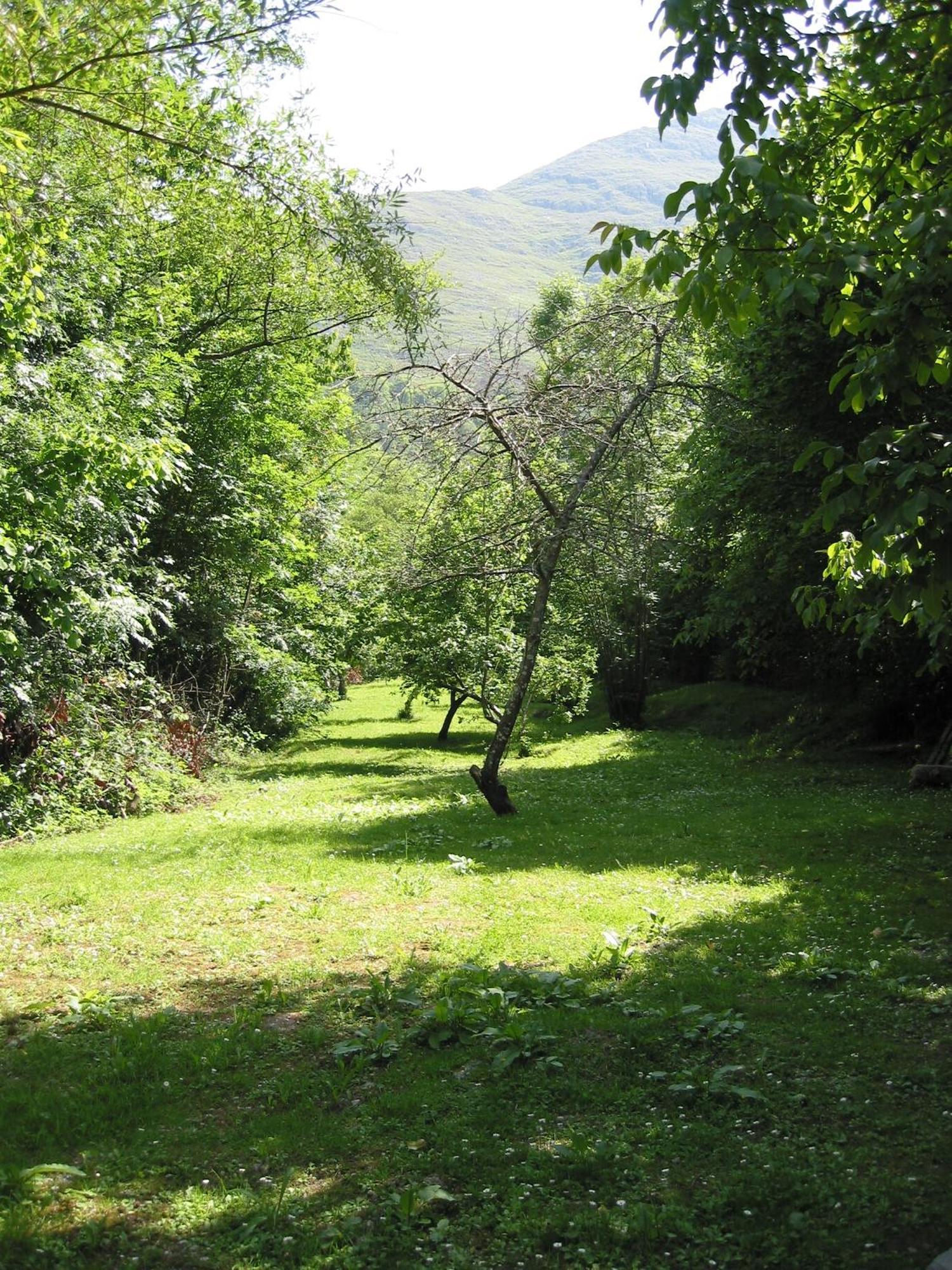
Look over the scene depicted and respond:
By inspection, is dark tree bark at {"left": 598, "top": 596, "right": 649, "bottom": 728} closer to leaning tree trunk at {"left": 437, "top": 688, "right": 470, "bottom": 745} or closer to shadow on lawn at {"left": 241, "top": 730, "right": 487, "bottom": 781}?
shadow on lawn at {"left": 241, "top": 730, "right": 487, "bottom": 781}

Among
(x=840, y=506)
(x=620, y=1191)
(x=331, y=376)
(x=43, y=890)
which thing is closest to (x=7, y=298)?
(x=43, y=890)

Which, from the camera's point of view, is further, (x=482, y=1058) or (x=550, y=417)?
(x=550, y=417)

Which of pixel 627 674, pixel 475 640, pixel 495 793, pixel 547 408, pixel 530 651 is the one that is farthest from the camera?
pixel 627 674

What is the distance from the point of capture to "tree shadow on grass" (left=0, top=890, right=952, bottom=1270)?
4234 mm

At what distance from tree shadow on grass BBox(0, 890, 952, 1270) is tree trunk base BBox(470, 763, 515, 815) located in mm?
7779

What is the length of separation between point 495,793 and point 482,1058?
952 centimetres

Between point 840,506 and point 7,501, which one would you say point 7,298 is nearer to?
point 7,501

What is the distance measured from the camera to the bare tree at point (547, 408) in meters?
13.6

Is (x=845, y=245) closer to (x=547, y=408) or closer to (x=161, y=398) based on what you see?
(x=547, y=408)

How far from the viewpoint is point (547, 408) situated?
14.0 meters

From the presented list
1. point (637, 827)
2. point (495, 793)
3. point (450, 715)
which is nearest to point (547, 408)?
point (495, 793)

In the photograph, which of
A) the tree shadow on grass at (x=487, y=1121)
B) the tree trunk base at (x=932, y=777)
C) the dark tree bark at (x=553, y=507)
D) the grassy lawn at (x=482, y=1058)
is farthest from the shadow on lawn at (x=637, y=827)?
the tree shadow on grass at (x=487, y=1121)

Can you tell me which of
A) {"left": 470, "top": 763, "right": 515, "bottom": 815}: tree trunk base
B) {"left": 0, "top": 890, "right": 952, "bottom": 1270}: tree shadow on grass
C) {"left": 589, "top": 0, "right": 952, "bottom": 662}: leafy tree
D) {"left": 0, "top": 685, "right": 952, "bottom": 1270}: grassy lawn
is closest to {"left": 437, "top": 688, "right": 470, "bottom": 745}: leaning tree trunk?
{"left": 470, "top": 763, "right": 515, "bottom": 815}: tree trunk base

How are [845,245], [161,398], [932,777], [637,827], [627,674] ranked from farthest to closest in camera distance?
[627,674] → [161,398] → [932,777] → [637,827] → [845,245]
